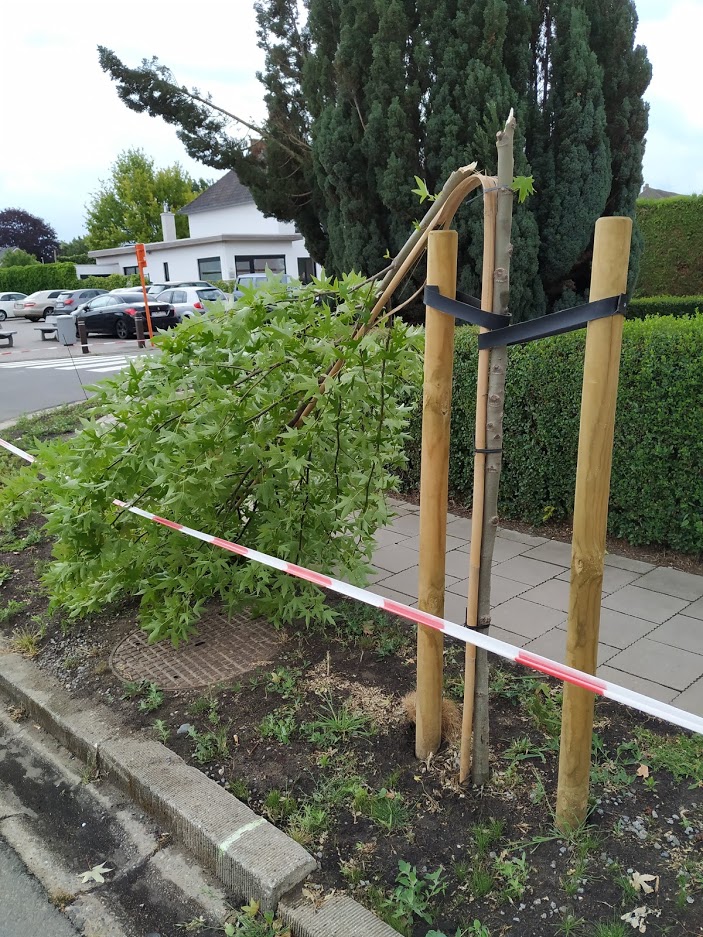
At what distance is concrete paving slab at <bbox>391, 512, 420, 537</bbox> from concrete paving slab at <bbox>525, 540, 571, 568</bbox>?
0.92 metres

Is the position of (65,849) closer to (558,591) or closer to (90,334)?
(558,591)

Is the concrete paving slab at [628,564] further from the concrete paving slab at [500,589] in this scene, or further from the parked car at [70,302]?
the parked car at [70,302]

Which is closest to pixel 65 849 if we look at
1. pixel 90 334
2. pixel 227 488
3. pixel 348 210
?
pixel 227 488

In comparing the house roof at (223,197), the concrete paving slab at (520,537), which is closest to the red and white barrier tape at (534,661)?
the concrete paving slab at (520,537)

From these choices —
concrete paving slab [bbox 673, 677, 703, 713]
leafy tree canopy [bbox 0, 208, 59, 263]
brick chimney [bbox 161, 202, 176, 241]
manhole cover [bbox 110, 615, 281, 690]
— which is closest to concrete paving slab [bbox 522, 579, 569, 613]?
concrete paving slab [bbox 673, 677, 703, 713]

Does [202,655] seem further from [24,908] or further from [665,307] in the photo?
[665,307]

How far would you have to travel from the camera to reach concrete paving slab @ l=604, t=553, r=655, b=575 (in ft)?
15.4

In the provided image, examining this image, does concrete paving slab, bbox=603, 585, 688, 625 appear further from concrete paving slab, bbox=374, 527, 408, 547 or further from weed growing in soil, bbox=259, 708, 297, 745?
weed growing in soil, bbox=259, 708, 297, 745

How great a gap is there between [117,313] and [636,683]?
23.7 metres

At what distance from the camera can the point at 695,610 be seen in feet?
13.5

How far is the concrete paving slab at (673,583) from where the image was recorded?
4.33 m

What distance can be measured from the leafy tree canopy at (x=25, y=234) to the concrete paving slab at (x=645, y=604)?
73.1 meters

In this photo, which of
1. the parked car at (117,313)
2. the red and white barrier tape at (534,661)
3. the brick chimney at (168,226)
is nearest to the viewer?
the red and white barrier tape at (534,661)

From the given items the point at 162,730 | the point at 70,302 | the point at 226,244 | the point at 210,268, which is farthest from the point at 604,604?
the point at 210,268
